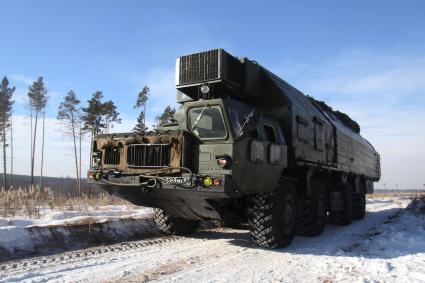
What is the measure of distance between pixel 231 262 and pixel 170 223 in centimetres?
301

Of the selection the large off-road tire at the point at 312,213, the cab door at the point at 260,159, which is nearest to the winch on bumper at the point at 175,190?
the cab door at the point at 260,159

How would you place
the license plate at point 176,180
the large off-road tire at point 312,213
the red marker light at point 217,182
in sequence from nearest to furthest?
the red marker light at point 217,182 < the license plate at point 176,180 < the large off-road tire at point 312,213

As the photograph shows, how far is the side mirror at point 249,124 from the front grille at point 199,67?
4.52ft

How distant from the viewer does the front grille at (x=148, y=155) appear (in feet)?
24.3

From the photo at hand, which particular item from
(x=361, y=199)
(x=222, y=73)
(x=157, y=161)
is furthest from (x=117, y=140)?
A: (x=361, y=199)

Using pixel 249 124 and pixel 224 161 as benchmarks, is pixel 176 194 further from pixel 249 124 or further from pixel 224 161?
pixel 249 124

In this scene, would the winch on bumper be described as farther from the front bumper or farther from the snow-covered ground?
the snow-covered ground

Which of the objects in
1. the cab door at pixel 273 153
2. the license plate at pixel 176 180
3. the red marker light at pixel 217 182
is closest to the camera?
the red marker light at pixel 217 182

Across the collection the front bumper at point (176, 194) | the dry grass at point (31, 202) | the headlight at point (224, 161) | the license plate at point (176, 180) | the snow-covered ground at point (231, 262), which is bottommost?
the snow-covered ground at point (231, 262)

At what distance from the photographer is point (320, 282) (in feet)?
18.1

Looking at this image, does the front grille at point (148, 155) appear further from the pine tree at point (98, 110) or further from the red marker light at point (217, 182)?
the pine tree at point (98, 110)

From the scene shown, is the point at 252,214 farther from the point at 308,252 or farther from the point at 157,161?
the point at 157,161

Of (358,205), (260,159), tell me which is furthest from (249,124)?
(358,205)

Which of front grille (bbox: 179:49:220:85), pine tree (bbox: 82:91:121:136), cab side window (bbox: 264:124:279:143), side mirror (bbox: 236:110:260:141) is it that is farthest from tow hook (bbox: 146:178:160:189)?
pine tree (bbox: 82:91:121:136)
